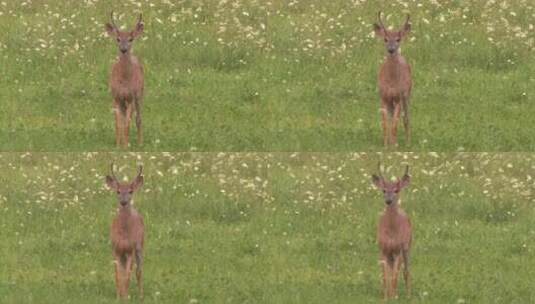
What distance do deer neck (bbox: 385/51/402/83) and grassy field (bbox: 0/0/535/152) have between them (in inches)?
96.6

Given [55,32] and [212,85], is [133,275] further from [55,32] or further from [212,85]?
[55,32]

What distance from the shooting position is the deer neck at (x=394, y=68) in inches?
1470

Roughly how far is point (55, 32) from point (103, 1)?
223 cm

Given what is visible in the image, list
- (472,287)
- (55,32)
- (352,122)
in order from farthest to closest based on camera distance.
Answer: (55,32), (352,122), (472,287)

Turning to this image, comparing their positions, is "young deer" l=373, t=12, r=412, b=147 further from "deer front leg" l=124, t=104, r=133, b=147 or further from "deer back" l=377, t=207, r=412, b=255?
"deer front leg" l=124, t=104, r=133, b=147

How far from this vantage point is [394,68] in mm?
37375

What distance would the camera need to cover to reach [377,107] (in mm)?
42969

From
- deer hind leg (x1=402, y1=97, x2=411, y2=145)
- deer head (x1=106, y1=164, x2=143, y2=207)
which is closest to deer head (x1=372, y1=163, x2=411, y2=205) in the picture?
deer hind leg (x1=402, y1=97, x2=411, y2=145)

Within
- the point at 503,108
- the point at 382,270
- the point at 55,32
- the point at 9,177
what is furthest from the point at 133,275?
the point at 55,32

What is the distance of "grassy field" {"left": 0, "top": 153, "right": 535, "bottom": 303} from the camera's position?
1398 inches

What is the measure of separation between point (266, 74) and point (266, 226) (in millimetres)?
6152

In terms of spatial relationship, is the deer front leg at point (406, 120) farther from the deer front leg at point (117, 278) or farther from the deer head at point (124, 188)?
the deer front leg at point (117, 278)

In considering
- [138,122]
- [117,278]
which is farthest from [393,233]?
[138,122]

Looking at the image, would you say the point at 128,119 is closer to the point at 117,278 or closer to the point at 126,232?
the point at 126,232
